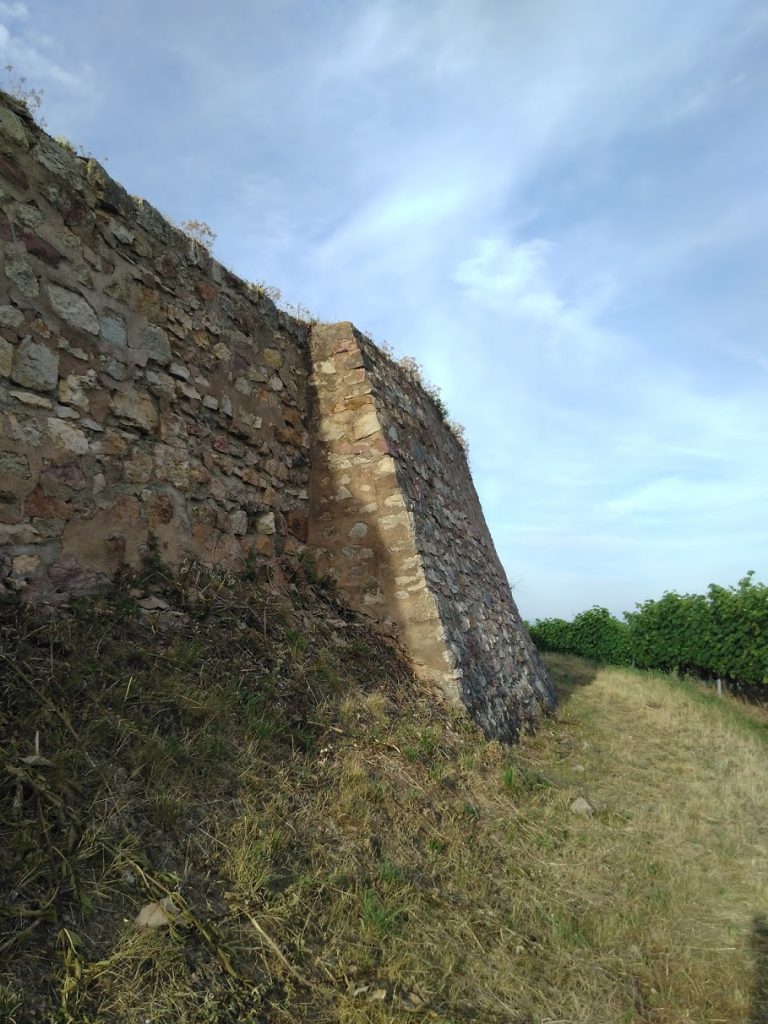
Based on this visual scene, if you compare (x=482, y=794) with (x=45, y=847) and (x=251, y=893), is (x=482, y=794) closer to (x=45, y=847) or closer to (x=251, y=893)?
(x=251, y=893)

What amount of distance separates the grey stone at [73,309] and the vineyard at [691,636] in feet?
47.7

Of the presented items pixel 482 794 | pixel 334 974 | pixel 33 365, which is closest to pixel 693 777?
pixel 482 794

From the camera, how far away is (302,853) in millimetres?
2809

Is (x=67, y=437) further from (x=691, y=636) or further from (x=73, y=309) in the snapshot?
(x=691, y=636)

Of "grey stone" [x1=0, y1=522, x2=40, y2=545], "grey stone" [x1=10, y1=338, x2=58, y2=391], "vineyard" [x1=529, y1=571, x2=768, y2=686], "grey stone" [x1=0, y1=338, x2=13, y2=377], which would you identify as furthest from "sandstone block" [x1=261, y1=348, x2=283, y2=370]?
"vineyard" [x1=529, y1=571, x2=768, y2=686]

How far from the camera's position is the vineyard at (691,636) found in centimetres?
1444

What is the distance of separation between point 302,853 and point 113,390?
2831mm

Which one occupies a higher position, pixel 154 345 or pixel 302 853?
pixel 154 345

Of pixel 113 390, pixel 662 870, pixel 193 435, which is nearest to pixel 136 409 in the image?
pixel 113 390

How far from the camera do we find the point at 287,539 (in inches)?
216

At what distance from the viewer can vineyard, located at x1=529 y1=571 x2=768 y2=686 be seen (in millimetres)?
14438

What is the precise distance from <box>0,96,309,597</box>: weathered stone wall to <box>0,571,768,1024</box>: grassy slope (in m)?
0.40

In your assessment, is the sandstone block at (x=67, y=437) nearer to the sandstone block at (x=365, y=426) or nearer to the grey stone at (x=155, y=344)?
the grey stone at (x=155, y=344)

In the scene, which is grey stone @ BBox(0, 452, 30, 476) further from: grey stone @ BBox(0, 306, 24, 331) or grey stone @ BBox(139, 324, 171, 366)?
grey stone @ BBox(139, 324, 171, 366)
